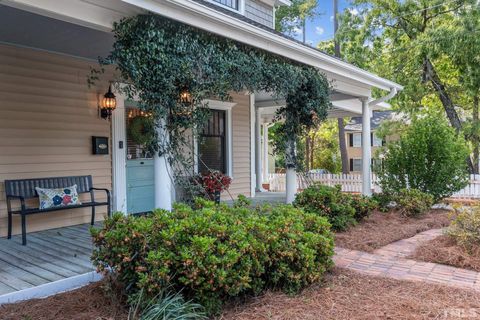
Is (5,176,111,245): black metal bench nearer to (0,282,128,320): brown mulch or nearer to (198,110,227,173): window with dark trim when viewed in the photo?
(0,282,128,320): brown mulch

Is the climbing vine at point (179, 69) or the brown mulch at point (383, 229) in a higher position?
the climbing vine at point (179, 69)

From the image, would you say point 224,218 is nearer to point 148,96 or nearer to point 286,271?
point 286,271

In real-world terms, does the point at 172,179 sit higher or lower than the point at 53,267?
higher

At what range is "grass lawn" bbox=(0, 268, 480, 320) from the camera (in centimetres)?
267

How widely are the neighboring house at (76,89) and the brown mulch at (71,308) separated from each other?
4.82 feet

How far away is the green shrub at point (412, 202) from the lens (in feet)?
21.7

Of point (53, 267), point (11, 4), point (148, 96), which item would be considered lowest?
point (53, 267)

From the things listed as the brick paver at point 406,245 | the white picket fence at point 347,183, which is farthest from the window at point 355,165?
the brick paver at point 406,245

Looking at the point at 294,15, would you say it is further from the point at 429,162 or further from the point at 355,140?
the point at 429,162

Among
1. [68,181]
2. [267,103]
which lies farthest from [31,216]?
[267,103]

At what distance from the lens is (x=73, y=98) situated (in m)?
5.66

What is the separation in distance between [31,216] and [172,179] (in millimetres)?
2372

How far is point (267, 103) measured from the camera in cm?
1026

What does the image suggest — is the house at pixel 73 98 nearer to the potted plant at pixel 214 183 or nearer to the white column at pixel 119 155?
the white column at pixel 119 155
